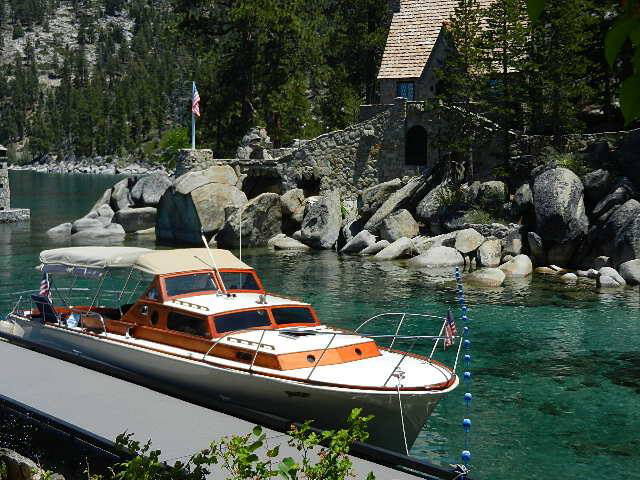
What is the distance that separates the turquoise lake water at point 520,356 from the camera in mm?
14991

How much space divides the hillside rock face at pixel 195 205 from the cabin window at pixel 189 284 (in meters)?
26.6

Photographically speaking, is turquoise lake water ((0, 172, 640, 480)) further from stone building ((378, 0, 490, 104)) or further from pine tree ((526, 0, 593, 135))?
stone building ((378, 0, 490, 104))

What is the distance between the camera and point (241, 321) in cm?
1627

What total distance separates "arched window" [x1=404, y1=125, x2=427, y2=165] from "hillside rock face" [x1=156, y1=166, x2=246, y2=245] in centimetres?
957

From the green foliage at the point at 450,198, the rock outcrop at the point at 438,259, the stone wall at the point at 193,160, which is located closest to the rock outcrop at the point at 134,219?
the stone wall at the point at 193,160

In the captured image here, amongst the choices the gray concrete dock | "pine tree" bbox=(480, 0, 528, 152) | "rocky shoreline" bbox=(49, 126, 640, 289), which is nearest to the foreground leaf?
the gray concrete dock

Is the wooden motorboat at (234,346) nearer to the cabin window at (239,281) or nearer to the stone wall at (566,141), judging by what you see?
the cabin window at (239,281)

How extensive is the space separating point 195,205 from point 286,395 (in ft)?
103

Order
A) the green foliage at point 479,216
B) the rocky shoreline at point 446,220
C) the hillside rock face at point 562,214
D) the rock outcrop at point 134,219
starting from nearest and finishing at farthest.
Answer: the rocky shoreline at point 446,220 → the hillside rock face at point 562,214 → the green foliage at point 479,216 → the rock outcrop at point 134,219

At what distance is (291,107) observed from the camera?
59469mm

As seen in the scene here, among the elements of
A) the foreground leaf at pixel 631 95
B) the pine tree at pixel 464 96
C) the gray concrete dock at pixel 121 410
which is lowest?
the gray concrete dock at pixel 121 410

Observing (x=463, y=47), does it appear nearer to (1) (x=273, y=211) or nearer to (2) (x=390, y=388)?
(1) (x=273, y=211)

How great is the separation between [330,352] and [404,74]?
35.7m

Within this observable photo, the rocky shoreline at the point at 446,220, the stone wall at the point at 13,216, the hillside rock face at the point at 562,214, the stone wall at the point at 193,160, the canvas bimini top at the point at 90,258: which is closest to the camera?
the canvas bimini top at the point at 90,258
